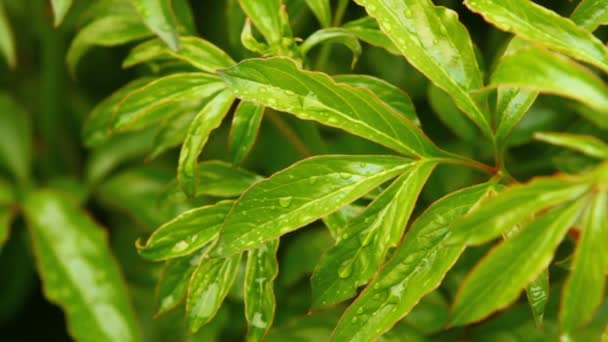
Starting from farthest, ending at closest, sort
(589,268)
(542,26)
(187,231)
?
(187,231) → (542,26) → (589,268)

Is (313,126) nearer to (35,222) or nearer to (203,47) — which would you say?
(203,47)

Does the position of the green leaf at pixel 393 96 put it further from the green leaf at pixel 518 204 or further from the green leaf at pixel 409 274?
the green leaf at pixel 518 204

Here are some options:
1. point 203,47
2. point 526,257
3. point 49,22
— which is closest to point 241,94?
point 203,47

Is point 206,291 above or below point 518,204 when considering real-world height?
below

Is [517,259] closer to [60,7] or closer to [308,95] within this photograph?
[308,95]

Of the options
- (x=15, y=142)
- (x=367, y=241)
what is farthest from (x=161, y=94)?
(x=15, y=142)

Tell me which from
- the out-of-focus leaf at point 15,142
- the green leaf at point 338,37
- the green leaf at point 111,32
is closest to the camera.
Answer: the green leaf at point 338,37

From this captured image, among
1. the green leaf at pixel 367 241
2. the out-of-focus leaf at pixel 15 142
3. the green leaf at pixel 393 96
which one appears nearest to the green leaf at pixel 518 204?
the green leaf at pixel 367 241
